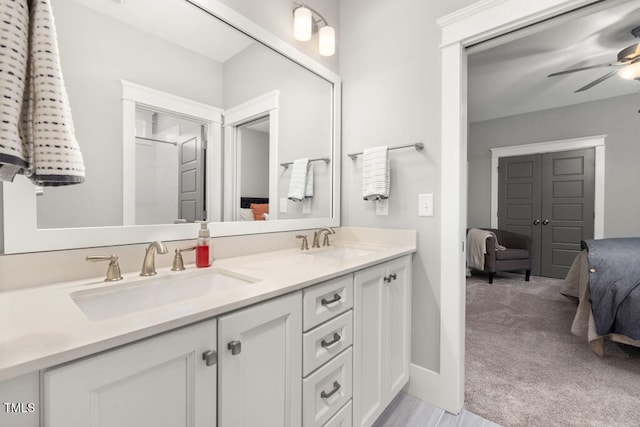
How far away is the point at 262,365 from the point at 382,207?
125 centimetres

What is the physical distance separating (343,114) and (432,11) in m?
0.76

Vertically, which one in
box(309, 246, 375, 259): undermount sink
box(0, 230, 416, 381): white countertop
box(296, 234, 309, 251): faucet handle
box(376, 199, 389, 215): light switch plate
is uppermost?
box(376, 199, 389, 215): light switch plate

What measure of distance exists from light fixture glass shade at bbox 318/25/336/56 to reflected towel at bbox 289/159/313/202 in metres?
0.69

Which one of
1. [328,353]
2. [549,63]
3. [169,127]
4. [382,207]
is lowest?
[328,353]

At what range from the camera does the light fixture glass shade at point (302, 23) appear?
1.59 m

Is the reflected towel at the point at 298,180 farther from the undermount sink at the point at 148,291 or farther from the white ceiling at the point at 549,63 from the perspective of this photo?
the white ceiling at the point at 549,63

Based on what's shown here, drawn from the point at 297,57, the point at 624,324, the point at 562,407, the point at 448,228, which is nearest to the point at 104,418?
the point at 448,228

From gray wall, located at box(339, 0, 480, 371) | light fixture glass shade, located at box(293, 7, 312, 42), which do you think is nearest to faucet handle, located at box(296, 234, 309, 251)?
gray wall, located at box(339, 0, 480, 371)

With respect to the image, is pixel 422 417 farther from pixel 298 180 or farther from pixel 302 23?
pixel 302 23

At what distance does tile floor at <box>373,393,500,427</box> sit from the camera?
4.73ft

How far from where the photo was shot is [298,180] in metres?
1.80

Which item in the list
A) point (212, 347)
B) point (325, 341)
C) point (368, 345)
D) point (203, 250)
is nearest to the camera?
point (212, 347)

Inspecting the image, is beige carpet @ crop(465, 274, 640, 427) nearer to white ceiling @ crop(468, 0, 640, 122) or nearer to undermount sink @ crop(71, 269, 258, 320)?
undermount sink @ crop(71, 269, 258, 320)

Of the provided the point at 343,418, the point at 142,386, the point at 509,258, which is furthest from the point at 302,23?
the point at 509,258
